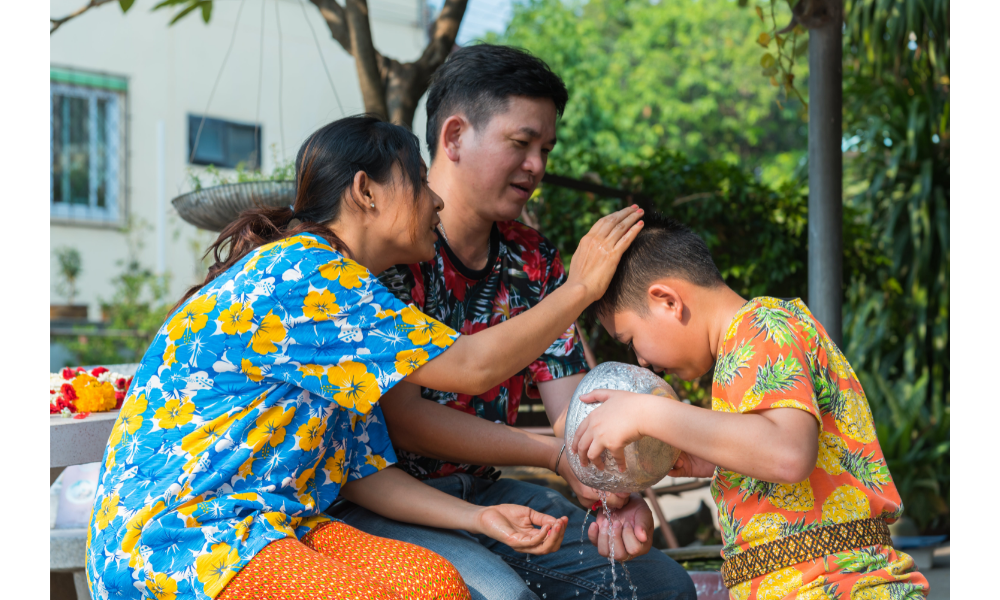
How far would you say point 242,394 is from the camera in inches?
69.4

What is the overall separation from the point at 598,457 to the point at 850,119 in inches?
276

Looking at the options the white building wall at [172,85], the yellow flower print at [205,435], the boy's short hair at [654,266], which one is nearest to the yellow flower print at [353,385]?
the yellow flower print at [205,435]

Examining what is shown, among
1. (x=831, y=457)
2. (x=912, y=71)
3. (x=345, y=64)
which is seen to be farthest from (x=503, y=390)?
(x=345, y=64)

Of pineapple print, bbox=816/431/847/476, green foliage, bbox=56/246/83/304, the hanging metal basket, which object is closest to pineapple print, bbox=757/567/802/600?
pineapple print, bbox=816/431/847/476

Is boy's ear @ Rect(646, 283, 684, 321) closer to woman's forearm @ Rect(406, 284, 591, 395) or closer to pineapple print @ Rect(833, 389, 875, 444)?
woman's forearm @ Rect(406, 284, 591, 395)

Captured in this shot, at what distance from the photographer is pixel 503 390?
265cm

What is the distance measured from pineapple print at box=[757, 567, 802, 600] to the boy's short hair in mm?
684

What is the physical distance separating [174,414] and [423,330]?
56 centimetres

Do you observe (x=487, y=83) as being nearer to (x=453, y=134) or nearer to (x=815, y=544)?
(x=453, y=134)

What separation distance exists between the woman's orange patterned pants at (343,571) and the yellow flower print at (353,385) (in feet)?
1.05

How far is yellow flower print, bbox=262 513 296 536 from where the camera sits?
1.74 metres

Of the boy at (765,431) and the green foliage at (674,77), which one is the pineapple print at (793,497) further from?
the green foliage at (674,77)

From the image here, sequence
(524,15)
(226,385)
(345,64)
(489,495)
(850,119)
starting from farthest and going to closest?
1. (524,15)
2. (345,64)
3. (850,119)
4. (489,495)
5. (226,385)
